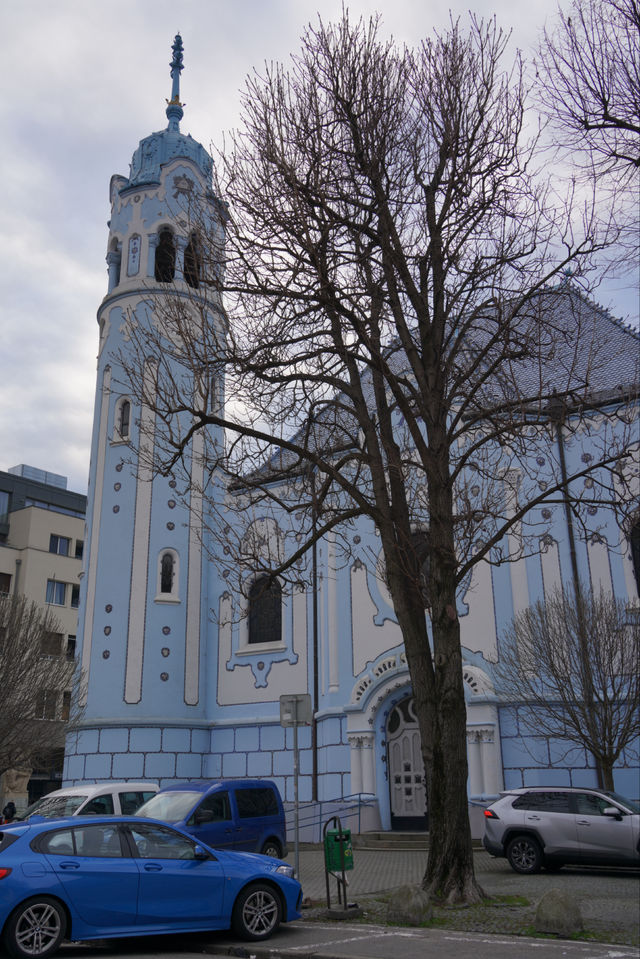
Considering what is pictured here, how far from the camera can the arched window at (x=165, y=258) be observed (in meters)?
30.3

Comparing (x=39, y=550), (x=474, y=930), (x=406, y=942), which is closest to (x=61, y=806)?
(x=406, y=942)

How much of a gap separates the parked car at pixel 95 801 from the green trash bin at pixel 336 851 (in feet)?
19.6

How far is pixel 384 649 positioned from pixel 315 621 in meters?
2.54

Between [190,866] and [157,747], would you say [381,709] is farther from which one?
[190,866]

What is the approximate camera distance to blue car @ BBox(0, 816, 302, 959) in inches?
344

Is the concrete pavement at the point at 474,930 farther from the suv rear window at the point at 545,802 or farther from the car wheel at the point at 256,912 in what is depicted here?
the suv rear window at the point at 545,802

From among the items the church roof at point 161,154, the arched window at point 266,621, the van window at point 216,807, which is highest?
the church roof at point 161,154

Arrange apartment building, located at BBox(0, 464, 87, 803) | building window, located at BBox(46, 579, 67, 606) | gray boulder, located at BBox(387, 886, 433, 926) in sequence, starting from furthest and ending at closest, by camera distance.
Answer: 1. building window, located at BBox(46, 579, 67, 606)
2. apartment building, located at BBox(0, 464, 87, 803)
3. gray boulder, located at BBox(387, 886, 433, 926)

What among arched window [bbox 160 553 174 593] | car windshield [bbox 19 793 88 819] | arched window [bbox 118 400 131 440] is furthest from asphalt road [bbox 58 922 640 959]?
arched window [bbox 118 400 131 440]

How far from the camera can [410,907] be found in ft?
33.4

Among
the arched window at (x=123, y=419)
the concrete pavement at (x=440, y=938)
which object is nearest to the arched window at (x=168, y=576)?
the arched window at (x=123, y=419)

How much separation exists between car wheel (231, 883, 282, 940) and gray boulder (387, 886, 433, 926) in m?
1.28

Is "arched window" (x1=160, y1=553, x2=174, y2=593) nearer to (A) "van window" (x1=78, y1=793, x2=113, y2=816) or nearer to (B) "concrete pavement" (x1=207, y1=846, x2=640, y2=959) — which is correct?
(A) "van window" (x1=78, y1=793, x2=113, y2=816)

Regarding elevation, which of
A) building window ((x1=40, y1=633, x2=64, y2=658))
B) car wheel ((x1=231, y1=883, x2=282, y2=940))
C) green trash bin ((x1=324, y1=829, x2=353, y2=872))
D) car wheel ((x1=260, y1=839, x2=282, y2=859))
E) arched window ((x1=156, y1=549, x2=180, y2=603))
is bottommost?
car wheel ((x1=231, y1=883, x2=282, y2=940))
